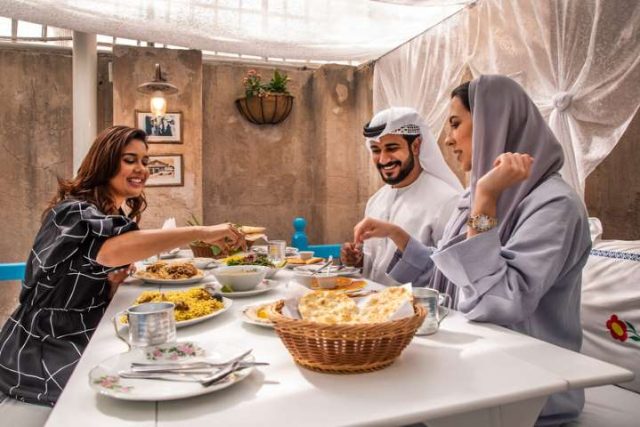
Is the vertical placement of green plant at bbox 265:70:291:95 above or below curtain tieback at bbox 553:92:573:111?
above

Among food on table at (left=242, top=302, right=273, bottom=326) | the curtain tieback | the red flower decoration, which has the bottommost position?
the red flower decoration

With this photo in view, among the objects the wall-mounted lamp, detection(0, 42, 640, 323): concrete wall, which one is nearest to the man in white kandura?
the wall-mounted lamp

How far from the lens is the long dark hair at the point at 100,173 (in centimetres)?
237

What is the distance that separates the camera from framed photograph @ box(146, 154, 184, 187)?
20.1 ft

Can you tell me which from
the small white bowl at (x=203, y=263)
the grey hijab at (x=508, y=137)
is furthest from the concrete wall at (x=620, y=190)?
the small white bowl at (x=203, y=263)

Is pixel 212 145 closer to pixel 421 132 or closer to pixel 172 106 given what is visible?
Result: pixel 172 106

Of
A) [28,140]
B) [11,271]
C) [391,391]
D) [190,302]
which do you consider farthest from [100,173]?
[28,140]

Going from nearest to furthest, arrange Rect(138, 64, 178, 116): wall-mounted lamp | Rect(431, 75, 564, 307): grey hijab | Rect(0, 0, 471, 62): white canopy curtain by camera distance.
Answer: Rect(431, 75, 564, 307): grey hijab
Rect(0, 0, 471, 62): white canopy curtain
Rect(138, 64, 178, 116): wall-mounted lamp

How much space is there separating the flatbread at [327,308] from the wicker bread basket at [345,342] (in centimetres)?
7

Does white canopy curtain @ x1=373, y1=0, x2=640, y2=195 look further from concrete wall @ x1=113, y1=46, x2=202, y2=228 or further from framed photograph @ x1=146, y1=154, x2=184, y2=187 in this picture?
framed photograph @ x1=146, y1=154, x2=184, y2=187

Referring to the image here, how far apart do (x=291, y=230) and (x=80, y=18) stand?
3.80 metres

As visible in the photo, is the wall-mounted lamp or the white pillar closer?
the wall-mounted lamp

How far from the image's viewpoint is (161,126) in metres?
6.11

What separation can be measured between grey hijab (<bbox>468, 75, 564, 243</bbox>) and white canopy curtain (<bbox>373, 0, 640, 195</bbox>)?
1490 mm
